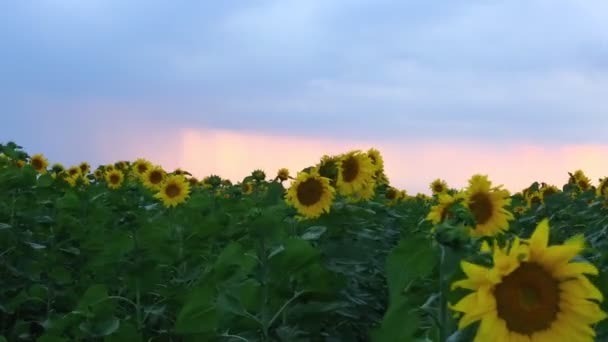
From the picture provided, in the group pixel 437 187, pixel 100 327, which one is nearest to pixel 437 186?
pixel 437 187

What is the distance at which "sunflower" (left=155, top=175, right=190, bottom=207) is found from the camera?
982 centimetres

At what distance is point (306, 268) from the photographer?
14.1ft

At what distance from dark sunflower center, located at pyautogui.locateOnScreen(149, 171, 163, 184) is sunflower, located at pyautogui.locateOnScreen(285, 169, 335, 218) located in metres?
6.18

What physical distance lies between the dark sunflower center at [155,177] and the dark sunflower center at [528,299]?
10089 millimetres

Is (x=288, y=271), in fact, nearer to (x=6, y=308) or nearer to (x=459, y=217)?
(x=459, y=217)

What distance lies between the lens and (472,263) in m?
2.36

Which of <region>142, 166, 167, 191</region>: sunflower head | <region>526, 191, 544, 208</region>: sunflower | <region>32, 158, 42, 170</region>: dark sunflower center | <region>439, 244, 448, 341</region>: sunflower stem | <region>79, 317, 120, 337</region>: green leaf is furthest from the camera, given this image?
<region>32, 158, 42, 170</region>: dark sunflower center

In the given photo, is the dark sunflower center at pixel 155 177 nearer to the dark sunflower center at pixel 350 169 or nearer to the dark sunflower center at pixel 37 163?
the dark sunflower center at pixel 37 163

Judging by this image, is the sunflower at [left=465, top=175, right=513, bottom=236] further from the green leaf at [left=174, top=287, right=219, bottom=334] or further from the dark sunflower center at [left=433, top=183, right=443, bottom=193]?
the dark sunflower center at [left=433, top=183, right=443, bottom=193]

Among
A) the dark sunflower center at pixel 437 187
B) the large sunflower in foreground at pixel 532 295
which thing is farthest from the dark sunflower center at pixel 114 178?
the large sunflower in foreground at pixel 532 295

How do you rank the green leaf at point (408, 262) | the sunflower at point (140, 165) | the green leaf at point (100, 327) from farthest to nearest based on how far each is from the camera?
1. the sunflower at point (140, 165)
2. the green leaf at point (100, 327)
3. the green leaf at point (408, 262)

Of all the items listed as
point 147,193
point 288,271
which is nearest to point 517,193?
point 147,193

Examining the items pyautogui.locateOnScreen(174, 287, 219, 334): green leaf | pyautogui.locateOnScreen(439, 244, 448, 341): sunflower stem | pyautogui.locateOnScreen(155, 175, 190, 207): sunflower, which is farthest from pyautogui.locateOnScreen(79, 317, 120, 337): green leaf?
pyautogui.locateOnScreen(155, 175, 190, 207): sunflower

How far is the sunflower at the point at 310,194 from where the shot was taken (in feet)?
18.9
